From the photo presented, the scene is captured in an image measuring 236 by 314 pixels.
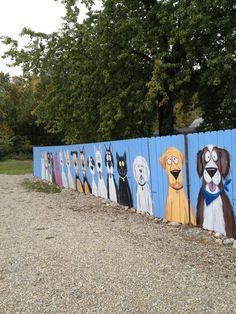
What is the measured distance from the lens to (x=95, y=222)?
30.0 feet

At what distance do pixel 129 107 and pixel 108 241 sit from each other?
11.9 meters

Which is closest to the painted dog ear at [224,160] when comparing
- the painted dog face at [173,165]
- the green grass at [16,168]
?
the painted dog face at [173,165]

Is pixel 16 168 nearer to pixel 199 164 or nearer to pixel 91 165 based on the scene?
pixel 91 165

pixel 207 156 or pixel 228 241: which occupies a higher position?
pixel 207 156

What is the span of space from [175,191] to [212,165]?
56.9 inches

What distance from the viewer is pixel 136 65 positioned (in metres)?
18.9

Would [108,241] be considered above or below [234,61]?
below

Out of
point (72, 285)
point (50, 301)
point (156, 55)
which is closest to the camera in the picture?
point (50, 301)

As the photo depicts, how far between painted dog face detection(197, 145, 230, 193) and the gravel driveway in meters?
0.92

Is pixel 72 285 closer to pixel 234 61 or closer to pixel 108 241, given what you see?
pixel 108 241

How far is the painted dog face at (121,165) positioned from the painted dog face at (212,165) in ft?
11.7

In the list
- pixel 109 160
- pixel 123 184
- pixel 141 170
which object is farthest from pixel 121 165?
pixel 141 170

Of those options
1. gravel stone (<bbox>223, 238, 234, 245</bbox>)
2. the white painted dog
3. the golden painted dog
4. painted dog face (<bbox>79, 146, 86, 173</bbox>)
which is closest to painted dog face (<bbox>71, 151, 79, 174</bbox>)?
painted dog face (<bbox>79, 146, 86, 173</bbox>)

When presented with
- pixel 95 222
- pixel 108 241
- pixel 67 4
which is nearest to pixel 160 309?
pixel 108 241
